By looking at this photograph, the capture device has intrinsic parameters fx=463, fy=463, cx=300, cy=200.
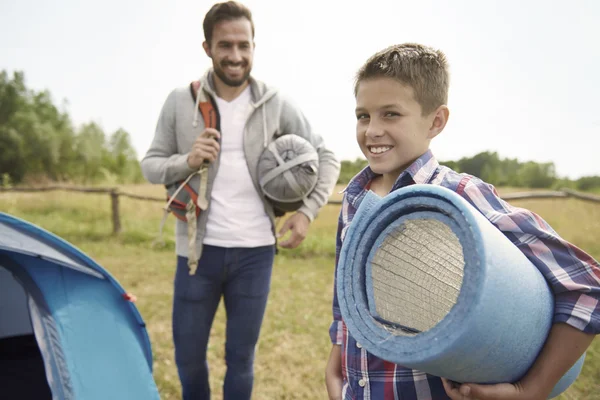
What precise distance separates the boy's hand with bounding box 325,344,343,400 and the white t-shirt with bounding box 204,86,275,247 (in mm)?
810

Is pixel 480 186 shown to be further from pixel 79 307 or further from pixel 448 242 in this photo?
pixel 79 307

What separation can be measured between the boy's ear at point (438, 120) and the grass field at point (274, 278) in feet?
7.64

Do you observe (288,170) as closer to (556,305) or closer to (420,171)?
(420,171)

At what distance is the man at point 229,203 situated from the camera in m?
2.11

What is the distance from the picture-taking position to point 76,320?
88.6 inches

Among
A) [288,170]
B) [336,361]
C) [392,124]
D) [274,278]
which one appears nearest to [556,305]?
[392,124]

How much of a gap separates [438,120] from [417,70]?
147 millimetres

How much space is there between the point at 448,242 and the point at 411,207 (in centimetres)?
11

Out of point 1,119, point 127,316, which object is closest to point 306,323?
point 127,316

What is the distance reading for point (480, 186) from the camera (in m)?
1.02

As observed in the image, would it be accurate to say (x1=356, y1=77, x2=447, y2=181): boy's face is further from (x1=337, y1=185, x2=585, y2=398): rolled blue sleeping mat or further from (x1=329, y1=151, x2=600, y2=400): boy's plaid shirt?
(x1=337, y1=185, x2=585, y2=398): rolled blue sleeping mat

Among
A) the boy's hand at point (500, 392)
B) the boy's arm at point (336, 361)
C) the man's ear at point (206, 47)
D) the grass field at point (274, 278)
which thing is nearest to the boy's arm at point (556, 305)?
the boy's hand at point (500, 392)

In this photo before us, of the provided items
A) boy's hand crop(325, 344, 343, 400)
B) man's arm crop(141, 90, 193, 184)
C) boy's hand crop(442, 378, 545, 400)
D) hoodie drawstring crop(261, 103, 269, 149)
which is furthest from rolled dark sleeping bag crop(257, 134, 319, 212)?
boy's hand crop(442, 378, 545, 400)

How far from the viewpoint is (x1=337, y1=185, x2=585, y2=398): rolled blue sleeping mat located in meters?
0.72
